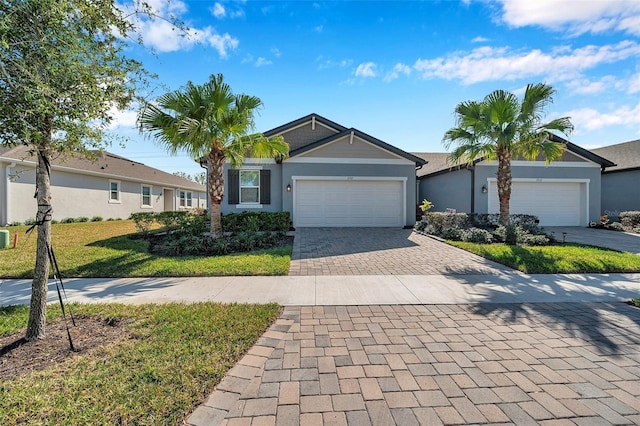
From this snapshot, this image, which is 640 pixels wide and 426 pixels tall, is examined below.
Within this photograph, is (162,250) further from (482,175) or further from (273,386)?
(482,175)

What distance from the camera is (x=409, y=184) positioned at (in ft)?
46.8

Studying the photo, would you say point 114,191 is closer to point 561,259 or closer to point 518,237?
point 518,237

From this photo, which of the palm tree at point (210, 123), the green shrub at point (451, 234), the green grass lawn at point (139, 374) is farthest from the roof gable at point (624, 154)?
the green grass lawn at point (139, 374)

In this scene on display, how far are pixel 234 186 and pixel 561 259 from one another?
499 inches

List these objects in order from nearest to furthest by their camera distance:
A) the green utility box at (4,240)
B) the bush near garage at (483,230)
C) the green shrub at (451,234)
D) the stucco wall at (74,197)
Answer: the green utility box at (4,240)
the bush near garage at (483,230)
the green shrub at (451,234)
the stucco wall at (74,197)

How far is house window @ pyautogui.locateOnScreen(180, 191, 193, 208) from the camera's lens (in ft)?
90.7

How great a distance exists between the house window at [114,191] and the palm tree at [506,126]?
2100cm

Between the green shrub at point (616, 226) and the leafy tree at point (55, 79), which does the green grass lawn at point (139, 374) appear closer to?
the leafy tree at point (55, 79)

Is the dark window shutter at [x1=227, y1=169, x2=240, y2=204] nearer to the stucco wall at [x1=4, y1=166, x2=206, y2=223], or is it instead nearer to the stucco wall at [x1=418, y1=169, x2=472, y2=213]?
the stucco wall at [x1=4, y1=166, x2=206, y2=223]

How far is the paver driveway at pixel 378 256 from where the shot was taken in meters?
6.80

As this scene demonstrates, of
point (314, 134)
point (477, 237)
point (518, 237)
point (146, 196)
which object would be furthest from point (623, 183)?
point (146, 196)

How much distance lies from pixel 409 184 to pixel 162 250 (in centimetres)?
1099

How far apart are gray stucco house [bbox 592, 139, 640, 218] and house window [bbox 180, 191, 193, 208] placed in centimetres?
3114

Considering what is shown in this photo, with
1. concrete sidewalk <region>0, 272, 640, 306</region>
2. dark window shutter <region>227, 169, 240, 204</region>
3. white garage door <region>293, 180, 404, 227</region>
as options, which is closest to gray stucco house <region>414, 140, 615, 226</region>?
white garage door <region>293, 180, 404, 227</region>
